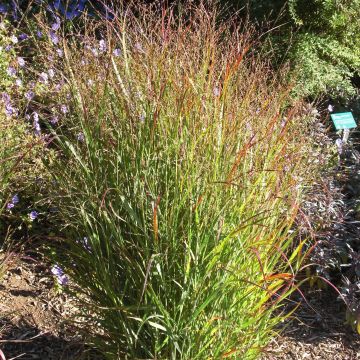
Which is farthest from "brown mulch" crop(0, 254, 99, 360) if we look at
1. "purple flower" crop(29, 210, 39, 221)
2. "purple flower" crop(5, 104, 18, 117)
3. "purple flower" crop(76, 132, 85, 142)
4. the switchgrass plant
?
"purple flower" crop(5, 104, 18, 117)

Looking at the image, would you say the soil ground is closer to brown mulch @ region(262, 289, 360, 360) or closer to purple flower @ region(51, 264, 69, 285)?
brown mulch @ region(262, 289, 360, 360)

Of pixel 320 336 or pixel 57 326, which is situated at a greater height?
pixel 57 326

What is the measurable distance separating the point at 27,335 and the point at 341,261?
2.09m

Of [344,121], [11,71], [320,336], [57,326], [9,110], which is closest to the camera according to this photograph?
[57,326]

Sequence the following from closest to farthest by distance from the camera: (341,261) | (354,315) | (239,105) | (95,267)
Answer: (95,267)
(239,105)
(354,315)
(341,261)

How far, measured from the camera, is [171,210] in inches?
99.7

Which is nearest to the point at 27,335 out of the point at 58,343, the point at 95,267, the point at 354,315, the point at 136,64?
the point at 58,343

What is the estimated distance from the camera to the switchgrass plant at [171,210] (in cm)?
254

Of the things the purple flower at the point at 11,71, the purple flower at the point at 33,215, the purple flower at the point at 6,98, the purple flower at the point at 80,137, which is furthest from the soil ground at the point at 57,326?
the purple flower at the point at 11,71

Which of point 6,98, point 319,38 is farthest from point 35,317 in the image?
point 319,38

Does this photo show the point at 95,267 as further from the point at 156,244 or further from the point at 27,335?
the point at 27,335

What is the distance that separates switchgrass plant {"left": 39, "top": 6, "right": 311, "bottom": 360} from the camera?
8.34 ft

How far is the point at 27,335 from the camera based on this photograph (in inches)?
137

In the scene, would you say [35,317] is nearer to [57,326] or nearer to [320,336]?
[57,326]
